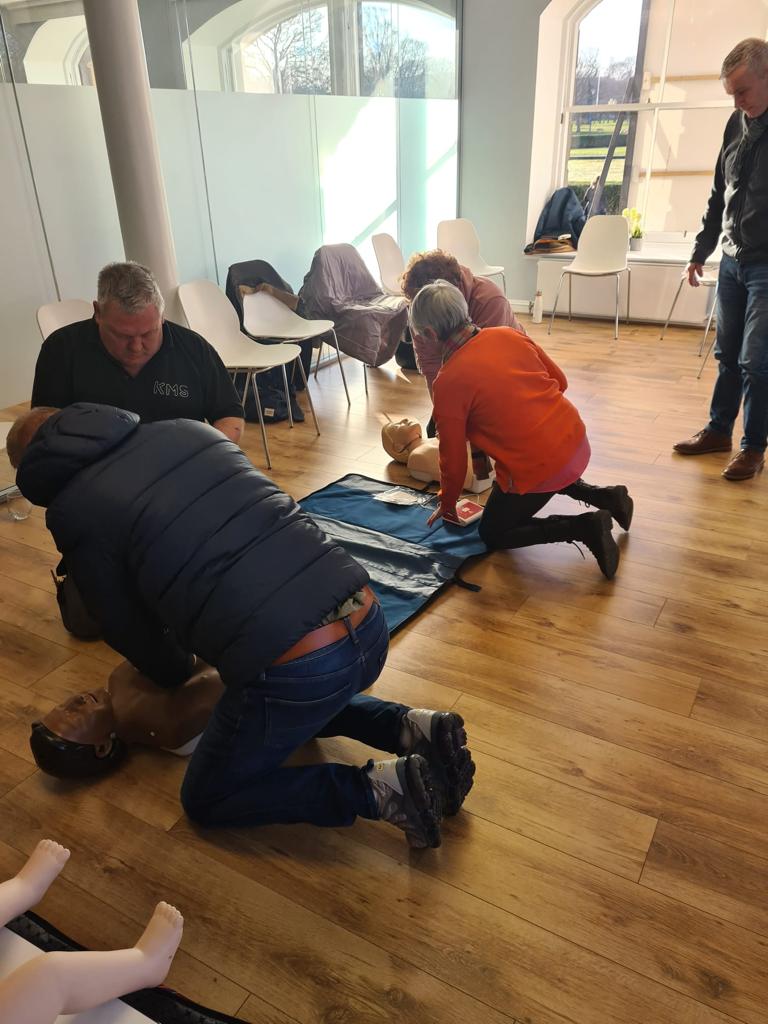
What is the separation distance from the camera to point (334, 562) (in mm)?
1423

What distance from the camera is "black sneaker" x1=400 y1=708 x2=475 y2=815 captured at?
1620 millimetres

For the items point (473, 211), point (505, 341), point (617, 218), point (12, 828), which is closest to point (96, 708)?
point (12, 828)

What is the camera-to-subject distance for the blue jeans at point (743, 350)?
3.10 metres

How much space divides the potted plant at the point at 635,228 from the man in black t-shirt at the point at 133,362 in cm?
487

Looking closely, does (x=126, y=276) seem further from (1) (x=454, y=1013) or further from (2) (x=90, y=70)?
(2) (x=90, y=70)

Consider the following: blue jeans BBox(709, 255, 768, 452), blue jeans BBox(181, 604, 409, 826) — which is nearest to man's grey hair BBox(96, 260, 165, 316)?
blue jeans BBox(181, 604, 409, 826)

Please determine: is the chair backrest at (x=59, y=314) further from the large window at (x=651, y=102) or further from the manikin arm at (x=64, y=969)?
the large window at (x=651, y=102)

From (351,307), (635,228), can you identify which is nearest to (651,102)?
(635,228)

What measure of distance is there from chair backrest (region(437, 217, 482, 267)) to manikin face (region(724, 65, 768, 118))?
10.4 feet

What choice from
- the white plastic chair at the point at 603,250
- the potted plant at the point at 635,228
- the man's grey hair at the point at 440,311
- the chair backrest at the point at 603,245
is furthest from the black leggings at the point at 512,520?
the potted plant at the point at 635,228

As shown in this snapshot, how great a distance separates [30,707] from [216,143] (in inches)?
134

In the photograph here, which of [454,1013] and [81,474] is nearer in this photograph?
[454,1013]

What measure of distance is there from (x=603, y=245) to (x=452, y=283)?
3.41 m

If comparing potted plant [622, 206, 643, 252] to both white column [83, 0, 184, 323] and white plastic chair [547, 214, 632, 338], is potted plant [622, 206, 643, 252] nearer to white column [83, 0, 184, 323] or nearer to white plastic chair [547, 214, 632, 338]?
white plastic chair [547, 214, 632, 338]
